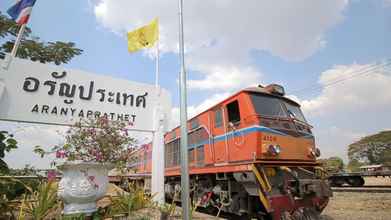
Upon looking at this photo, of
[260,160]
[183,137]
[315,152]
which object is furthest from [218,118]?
[183,137]

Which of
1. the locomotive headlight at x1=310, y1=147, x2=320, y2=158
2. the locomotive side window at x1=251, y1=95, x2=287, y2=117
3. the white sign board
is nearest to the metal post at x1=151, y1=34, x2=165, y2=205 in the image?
the white sign board

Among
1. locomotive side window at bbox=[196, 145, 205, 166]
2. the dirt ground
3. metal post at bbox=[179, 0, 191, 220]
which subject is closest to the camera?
metal post at bbox=[179, 0, 191, 220]

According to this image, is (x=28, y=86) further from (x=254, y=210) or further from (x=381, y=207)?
(x=381, y=207)

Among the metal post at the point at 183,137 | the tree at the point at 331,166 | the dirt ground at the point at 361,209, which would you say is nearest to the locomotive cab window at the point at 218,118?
the metal post at the point at 183,137

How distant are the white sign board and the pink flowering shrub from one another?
2.25ft

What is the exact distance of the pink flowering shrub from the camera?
483cm

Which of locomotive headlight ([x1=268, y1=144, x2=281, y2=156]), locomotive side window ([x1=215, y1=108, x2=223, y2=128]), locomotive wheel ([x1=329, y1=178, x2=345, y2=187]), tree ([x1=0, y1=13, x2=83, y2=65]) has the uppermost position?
tree ([x1=0, y1=13, x2=83, y2=65])

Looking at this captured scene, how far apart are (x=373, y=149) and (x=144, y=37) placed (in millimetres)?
52996

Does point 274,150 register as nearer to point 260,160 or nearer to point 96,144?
point 260,160

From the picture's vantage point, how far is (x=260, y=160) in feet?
17.6

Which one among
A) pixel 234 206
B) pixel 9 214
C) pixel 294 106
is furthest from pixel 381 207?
pixel 9 214

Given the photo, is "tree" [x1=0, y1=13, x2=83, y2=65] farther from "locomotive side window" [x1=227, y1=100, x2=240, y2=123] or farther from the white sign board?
"locomotive side window" [x1=227, y1=100, x2=240, y2=123]

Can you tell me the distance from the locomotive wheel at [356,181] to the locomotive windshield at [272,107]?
12.9 m

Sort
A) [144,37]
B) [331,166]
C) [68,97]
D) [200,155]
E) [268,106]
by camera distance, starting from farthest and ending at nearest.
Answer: [331,166] < [144,37] < [200,155] < [268,106] < [68,97]
